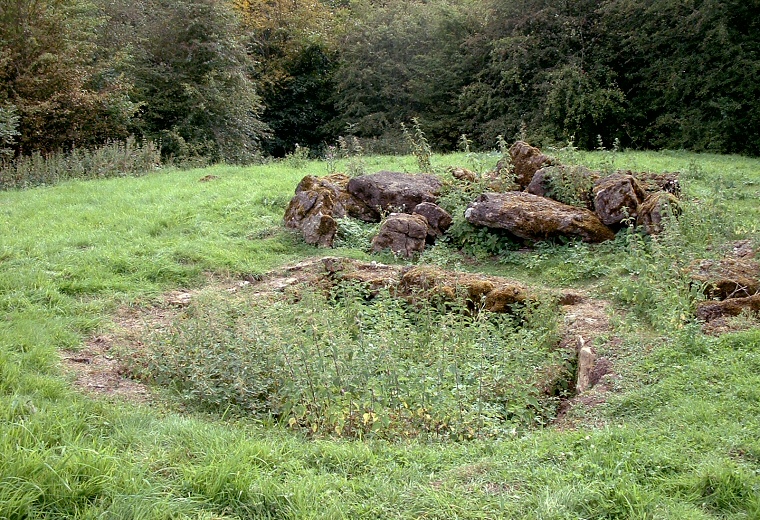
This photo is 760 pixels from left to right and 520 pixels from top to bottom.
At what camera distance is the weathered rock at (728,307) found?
5434mm

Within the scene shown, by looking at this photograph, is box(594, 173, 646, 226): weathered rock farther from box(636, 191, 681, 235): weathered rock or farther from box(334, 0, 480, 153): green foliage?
box(334, 0, 480, 153): green foliage

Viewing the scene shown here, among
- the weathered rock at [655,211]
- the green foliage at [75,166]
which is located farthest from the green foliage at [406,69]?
the weathered rock at [655,211]

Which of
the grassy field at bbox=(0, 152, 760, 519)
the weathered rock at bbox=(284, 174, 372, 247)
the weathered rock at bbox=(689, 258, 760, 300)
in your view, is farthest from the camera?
the weathered rock at bbox=(284, 174, 372, 247)

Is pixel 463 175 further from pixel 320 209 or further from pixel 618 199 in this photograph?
pixel 618 199

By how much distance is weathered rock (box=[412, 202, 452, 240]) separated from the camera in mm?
9391

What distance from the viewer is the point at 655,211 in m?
8.26

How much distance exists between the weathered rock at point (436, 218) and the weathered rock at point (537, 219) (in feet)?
1.70

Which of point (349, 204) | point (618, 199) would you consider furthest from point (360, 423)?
point (349, 204)

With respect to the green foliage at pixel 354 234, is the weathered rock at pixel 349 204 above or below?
above

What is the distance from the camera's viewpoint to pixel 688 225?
7871 mm

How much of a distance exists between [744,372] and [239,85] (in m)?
19.5

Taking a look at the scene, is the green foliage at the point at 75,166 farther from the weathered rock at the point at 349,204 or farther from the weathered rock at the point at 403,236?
the weathered rock at the point at 403,236

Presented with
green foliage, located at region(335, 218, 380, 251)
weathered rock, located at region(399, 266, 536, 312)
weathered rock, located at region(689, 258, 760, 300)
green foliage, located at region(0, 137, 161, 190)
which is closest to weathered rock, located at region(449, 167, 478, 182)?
green foliage, located at region(335, 218, 380, 251)

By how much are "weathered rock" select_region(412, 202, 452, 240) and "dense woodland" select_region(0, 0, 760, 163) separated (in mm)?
7808
